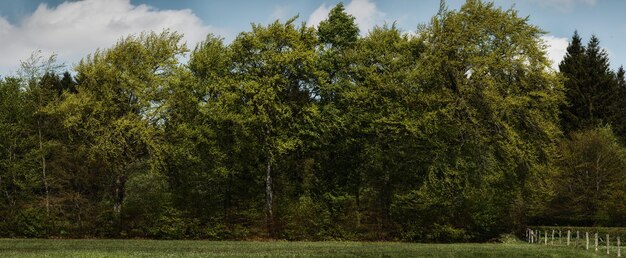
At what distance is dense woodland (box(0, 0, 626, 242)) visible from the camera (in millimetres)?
42781

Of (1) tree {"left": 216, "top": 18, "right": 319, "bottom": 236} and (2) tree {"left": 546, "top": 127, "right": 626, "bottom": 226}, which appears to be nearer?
(1) tree {"left": 216, "top": 18, "right": 319, "bottom": 236}

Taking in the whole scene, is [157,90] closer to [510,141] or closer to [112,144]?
[112,144]

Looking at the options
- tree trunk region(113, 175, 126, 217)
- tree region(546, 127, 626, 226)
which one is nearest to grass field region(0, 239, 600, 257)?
tree trunk region(113, 175, 126, 217)

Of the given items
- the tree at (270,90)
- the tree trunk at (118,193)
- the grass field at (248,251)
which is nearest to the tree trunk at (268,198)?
the tree at (270,90)

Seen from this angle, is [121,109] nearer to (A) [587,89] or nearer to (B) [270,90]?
(B) [270,90]

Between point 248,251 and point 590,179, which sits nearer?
point 248,251

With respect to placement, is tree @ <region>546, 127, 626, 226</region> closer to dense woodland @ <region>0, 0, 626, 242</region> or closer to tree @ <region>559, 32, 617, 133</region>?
dense woodland @ <region>0, 0, 626, 242</region>

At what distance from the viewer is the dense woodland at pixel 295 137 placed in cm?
4278

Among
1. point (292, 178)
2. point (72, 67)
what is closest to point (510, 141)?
point (292, 178)

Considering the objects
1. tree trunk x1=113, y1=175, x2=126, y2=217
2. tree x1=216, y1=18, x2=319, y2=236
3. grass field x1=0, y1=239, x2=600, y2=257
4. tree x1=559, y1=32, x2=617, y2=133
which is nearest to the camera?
grass field x1=0, y1=239, x2=600, y2=257

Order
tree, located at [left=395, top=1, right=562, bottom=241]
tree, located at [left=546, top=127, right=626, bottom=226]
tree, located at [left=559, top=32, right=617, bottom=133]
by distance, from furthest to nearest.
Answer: tree, located at [left=559, top=32, right=617, bottom=133] → tree, located at [left=546, top=127, right=626, bottom=226] → tree, located at [left=395, top=1, right=562, bottom=241]

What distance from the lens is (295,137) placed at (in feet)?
149

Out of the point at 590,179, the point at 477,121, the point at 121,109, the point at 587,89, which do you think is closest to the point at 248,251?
the point at 477,121

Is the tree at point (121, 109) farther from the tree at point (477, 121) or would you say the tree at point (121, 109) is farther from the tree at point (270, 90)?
the tree at point (477, 121)
